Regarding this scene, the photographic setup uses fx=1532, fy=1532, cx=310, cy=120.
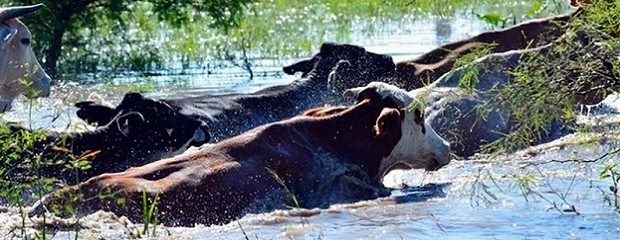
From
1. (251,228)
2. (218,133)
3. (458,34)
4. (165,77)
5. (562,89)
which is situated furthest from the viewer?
(458,34)

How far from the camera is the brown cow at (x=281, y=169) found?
8953 mm

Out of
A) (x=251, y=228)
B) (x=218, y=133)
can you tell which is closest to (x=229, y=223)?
(x=251, y=228)

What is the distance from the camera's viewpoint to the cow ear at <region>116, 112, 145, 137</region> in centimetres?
1146

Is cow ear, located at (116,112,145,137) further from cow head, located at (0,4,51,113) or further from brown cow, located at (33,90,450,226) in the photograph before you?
brown cow, located at (33,90,450,226)

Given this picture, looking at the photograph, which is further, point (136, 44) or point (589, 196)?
point (136, 44)

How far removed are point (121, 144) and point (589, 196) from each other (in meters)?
3.57

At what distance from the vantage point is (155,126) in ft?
38.2

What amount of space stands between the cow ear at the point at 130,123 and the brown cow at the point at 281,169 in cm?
157

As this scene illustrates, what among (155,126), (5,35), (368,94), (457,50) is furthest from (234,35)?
(368,94)

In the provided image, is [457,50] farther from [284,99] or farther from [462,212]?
[462,212]

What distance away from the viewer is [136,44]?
2077cm

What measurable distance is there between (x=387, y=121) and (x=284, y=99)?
352cm

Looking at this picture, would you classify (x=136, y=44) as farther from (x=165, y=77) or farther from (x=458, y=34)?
(x=458, y=34)

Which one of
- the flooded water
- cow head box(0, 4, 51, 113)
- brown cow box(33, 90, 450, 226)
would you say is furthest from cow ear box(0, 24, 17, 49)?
brown cow box(33, 90, 450, 226)
